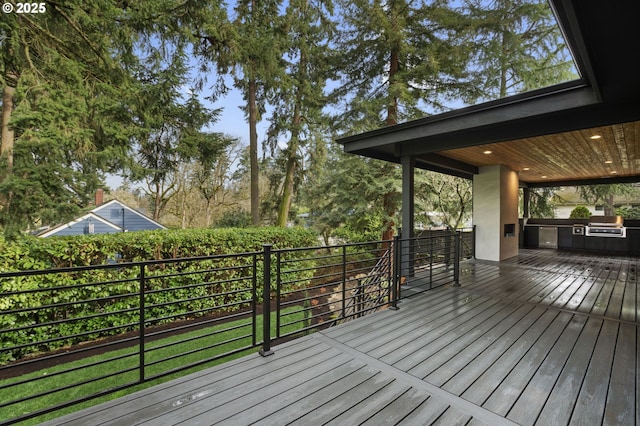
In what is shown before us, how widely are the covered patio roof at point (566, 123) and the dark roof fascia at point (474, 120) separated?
0.01 metres

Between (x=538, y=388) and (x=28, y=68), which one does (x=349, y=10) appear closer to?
(x=28, y=68)

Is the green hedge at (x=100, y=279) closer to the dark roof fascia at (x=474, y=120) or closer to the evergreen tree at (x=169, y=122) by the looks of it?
the evergreen tree at (x=169, y=122)

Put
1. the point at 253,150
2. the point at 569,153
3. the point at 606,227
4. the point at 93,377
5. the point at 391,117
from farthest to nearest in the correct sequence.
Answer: the point at 253,150, the point at 391,117, the point at 606,227, the point at 569,153, the point at 93,377

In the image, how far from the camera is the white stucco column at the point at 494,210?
6.93 m

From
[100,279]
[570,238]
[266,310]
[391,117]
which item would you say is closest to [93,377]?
[100,279]

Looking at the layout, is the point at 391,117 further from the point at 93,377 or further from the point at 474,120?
the point at 93,377

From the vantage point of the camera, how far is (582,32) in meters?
2.00

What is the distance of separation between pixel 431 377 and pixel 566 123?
371 cm

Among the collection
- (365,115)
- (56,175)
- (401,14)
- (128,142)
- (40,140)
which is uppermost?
(401,14)

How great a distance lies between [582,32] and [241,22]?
972 cm

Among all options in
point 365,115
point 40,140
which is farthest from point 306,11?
point 40,140

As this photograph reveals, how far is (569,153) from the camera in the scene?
17.9 feet

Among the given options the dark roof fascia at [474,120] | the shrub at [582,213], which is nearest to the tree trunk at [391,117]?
the dark roof fascia at [474,120]

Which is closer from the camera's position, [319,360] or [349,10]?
[319,360]
